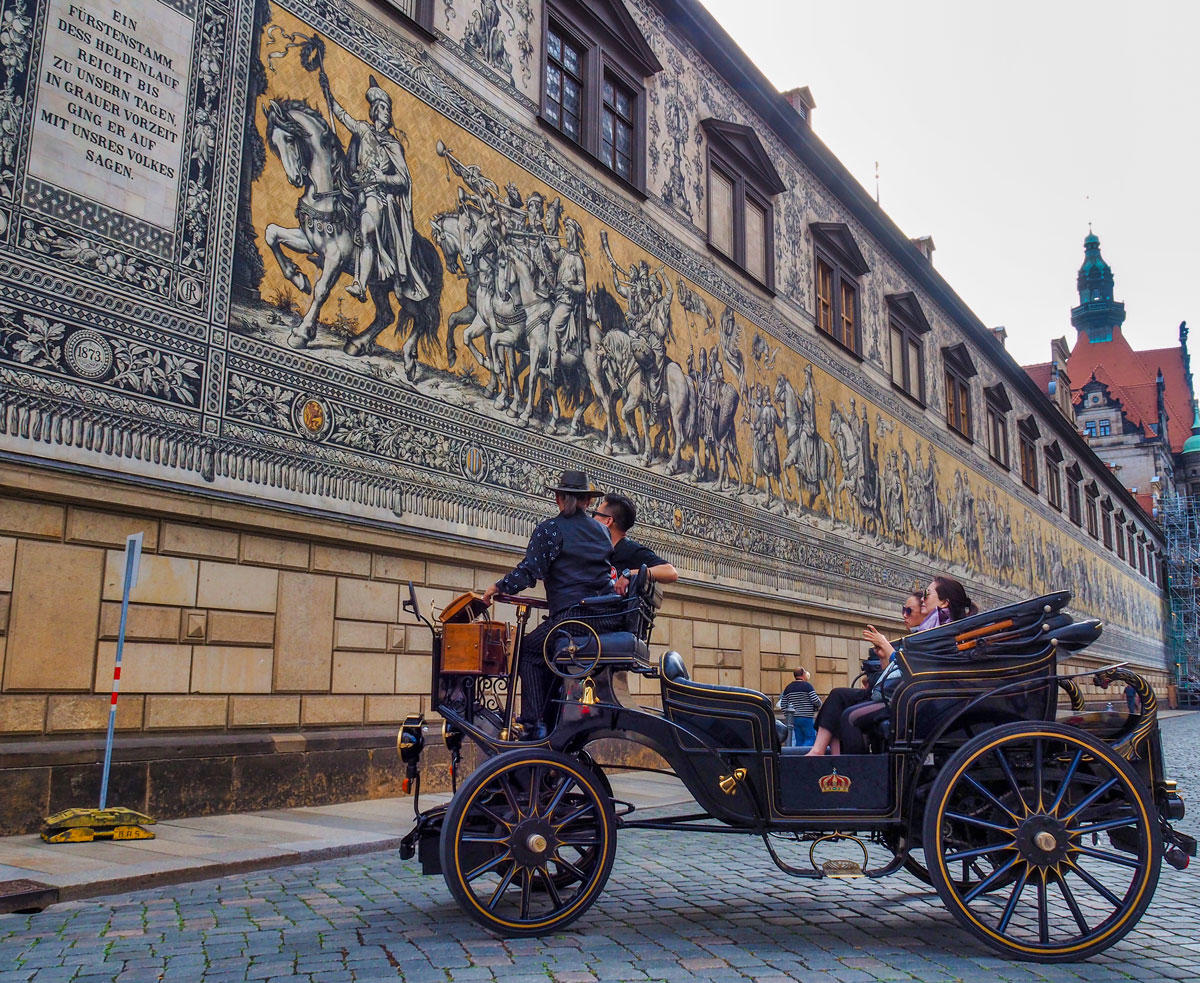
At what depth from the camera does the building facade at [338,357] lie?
7.67m

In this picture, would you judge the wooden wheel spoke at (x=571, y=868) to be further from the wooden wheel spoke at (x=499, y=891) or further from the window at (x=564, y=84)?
the window at (x=564, y=84)

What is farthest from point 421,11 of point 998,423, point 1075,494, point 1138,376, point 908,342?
point 1138,376

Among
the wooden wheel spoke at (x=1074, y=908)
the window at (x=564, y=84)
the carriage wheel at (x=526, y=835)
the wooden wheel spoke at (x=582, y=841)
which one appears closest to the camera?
the wooden wheel spoke at (x=1074, y=908)

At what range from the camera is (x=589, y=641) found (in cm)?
470

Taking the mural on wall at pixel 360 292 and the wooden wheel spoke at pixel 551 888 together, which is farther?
the mural on wall at pixel 360 292

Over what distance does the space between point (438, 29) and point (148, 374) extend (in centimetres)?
544

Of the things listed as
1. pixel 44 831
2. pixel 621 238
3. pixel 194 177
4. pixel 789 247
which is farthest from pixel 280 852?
pixel 789 247

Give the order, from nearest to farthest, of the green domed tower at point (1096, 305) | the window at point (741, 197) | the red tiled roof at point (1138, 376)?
the window at point (741, 197)
the red tiled roof at point (1138, 376)
the green domed tower at point (1096, 305)

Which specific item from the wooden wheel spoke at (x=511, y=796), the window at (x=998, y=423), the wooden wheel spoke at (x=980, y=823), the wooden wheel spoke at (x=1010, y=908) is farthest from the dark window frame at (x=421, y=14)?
the window at (x=998, y=423)

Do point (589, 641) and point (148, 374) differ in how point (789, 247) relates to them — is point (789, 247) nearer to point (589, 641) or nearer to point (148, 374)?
point (148, 374)

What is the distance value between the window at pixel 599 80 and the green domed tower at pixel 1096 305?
73.2 metres

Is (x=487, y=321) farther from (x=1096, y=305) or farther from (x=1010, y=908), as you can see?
(x=1096, y=305)

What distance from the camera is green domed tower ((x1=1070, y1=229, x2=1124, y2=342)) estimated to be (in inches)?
3142

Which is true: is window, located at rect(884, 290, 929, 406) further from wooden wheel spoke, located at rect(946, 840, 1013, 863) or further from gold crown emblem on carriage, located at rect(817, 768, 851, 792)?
wooden wheel spoke, located at rect(946, 840, 1013, 863)
